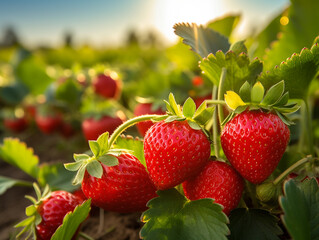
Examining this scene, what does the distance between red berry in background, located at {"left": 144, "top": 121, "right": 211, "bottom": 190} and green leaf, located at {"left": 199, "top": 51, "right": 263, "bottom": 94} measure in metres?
0.14

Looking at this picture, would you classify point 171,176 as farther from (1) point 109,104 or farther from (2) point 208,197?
(1) point 109,104

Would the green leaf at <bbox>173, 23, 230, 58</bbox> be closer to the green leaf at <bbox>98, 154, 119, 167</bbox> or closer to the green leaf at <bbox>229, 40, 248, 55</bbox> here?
the green leaf at <bbox>229, 40, 248, 55</bbox>

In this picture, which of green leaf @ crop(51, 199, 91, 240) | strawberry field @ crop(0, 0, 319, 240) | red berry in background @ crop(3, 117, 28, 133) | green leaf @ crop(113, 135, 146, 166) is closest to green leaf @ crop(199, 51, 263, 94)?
strawberry field @ crop(0, 0, 319, 240)

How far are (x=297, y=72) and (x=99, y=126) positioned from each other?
2.59 feet

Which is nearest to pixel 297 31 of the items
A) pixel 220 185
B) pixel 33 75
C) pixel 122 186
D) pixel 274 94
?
pixel 274 94

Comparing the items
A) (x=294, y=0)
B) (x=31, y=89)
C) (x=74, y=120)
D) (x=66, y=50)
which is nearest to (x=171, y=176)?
(x=294, y=0)

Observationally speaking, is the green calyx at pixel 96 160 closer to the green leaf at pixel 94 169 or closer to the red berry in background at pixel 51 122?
the green leaf at pixel 94 169

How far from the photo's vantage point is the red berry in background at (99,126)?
4.31 ft

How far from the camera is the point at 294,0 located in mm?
974

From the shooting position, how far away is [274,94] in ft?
2.23

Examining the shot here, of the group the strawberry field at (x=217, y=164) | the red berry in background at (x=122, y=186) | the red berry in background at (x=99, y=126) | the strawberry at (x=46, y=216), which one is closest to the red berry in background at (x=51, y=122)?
the red berry in background at (x=99, y=126)

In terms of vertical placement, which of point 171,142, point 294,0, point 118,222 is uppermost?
point 294,0

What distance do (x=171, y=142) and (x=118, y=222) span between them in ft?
1.54

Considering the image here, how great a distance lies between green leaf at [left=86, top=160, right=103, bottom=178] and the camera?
717mm
